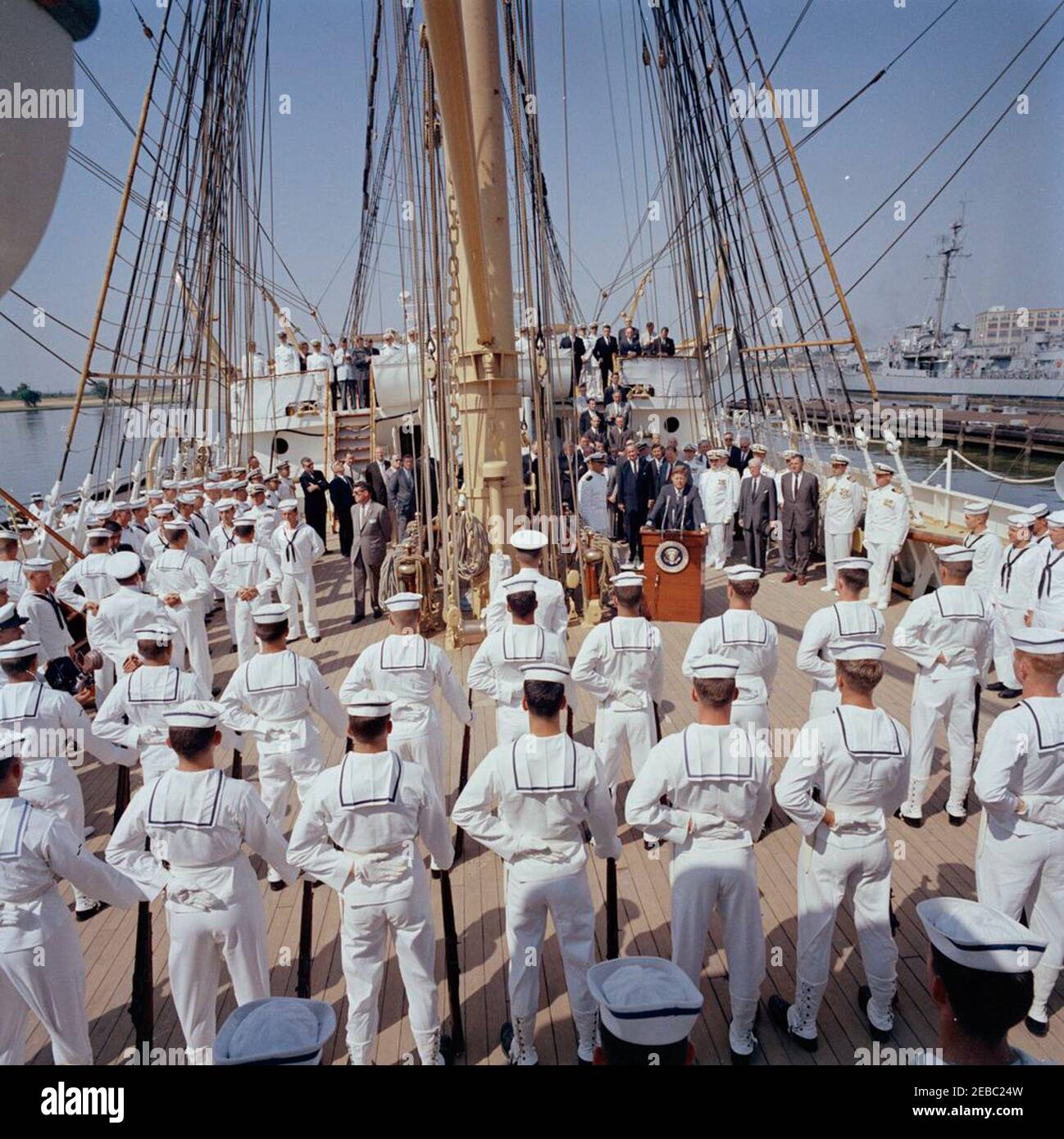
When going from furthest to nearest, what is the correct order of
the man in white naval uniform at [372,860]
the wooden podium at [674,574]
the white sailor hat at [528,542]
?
the wooden podium at [674,574] < the white sailor hat at [528,542] < the man in white naval uniform at [372,860]

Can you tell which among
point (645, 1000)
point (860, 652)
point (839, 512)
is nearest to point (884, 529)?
point (839, 512)

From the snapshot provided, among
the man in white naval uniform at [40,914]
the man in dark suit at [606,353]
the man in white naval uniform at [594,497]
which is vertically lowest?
the man in white naval uniform at [40,914]

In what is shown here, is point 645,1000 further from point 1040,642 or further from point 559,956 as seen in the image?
point 1040,642

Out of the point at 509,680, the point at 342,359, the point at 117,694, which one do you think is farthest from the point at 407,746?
the point at 342,359

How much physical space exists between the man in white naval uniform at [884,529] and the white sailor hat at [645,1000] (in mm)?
8676

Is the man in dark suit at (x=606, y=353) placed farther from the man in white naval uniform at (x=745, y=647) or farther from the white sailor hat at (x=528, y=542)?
the man in white naval uniform at (x=745, y=647)

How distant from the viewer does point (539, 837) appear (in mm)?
3557

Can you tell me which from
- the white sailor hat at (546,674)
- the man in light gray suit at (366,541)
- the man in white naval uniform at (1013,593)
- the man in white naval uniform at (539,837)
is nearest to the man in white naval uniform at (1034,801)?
the man in white naval uniform at (539,837)

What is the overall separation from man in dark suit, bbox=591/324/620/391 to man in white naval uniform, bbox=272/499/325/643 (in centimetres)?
951

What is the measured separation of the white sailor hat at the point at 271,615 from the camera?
17.2 ft

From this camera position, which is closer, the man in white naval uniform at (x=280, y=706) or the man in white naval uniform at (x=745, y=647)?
the man in white naval uniform at (x=280, y=706)

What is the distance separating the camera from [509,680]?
5.73 m

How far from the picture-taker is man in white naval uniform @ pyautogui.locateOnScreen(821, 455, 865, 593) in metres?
11.4
